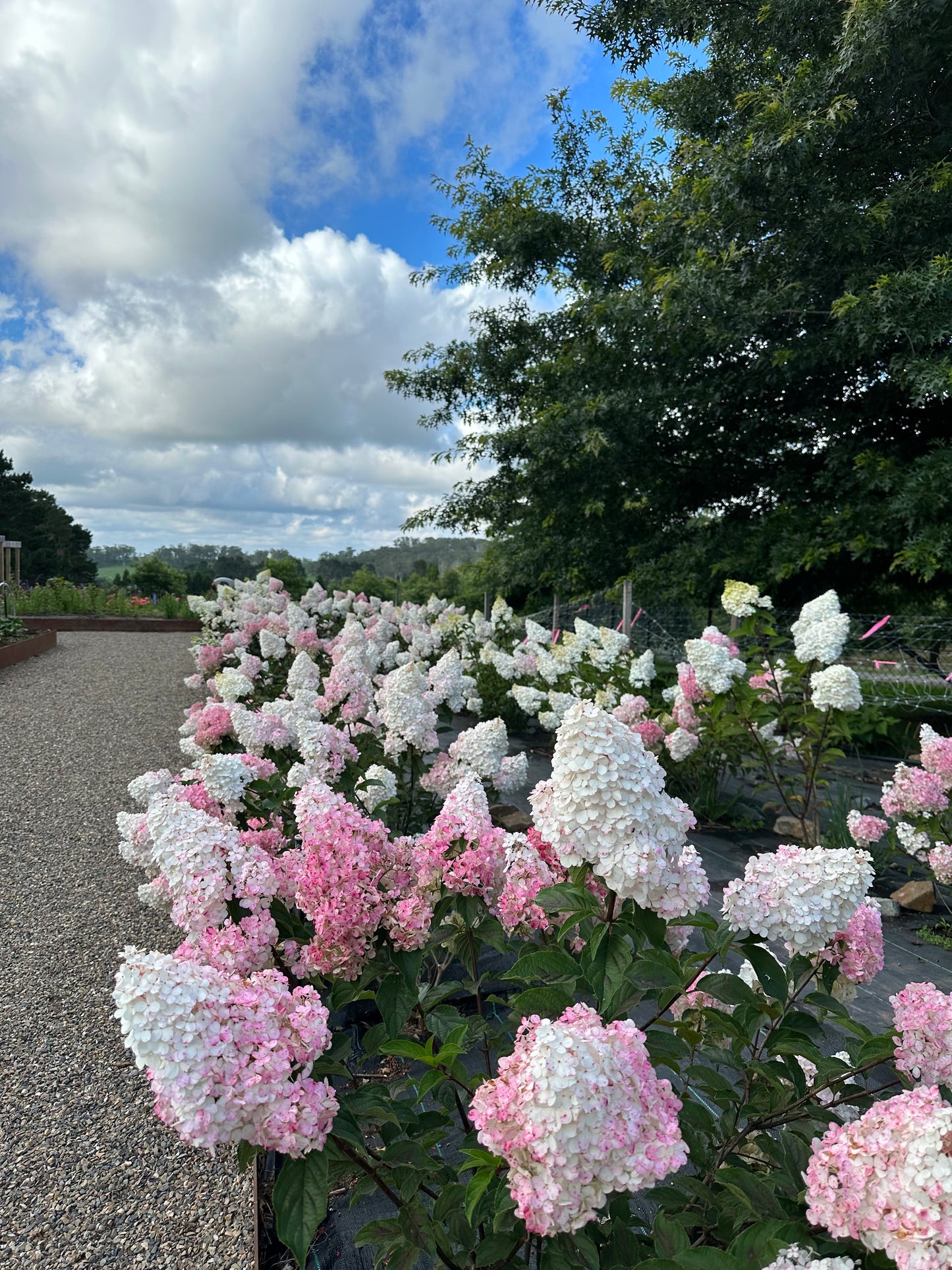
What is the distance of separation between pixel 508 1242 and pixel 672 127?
35.1 ft

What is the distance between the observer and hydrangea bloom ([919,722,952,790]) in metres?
2.52

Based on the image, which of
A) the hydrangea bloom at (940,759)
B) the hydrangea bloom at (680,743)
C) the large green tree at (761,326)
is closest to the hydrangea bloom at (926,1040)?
the hydrangea bloom at (940,759)

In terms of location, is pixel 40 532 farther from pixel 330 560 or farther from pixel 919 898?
pixel 919 898

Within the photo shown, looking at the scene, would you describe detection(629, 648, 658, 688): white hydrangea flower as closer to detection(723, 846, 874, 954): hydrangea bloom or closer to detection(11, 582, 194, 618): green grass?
detection(723, 846, 874, 954): hydrangea bloom

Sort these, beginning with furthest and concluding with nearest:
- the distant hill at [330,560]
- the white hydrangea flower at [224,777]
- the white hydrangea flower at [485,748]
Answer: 1. the distant hill at [330,560]
2. the white hydrangea flower at [485,748]
3. the white hydrangea flower at [224,777]

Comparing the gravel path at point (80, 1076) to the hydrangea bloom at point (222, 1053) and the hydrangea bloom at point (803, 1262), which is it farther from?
the hydrangea bloom at point (803, 1262)

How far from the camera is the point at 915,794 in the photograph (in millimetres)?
2607

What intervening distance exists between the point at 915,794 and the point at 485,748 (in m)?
1.66

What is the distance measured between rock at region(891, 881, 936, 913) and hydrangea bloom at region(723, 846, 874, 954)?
7.66 feet

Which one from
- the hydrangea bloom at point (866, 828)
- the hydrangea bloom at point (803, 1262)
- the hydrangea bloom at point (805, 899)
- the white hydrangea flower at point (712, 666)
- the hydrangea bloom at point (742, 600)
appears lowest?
the hydrangea bloom at point (866, 828)

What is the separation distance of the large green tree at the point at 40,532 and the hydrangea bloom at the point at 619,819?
3209cm

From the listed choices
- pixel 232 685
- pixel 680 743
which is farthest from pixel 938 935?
pixel 232 685

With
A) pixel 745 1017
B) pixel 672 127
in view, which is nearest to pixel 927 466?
pixel 672 127

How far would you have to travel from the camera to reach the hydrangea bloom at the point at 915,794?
258cm
